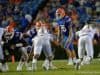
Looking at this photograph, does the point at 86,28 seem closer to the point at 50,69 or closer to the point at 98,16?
the point at 50,69

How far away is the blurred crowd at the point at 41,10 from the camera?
1094 inches

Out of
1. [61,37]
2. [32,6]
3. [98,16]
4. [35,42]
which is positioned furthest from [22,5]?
[35,42]

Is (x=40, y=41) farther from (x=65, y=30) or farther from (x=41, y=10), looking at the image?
(x=41, y=10)

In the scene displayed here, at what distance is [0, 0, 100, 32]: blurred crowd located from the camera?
2780 centimetres

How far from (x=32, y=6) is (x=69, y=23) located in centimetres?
1078

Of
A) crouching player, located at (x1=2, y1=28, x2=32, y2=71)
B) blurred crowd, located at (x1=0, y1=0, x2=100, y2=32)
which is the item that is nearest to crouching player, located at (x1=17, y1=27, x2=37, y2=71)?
crouching player, located at (x1=2, y1=28, x2=32, y2=71)

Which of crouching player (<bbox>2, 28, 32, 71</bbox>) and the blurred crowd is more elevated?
the blurred crowd

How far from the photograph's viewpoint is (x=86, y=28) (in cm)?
2019

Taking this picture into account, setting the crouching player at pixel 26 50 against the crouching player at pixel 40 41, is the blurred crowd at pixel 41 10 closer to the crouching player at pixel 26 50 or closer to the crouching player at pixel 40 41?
the crouching player at pixel 26 50

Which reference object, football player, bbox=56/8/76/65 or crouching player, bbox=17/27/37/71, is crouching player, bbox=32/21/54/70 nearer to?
crouching player, bbox=17/27/37/71

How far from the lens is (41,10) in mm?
29906

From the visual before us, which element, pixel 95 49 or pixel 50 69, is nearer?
pixel 50 69

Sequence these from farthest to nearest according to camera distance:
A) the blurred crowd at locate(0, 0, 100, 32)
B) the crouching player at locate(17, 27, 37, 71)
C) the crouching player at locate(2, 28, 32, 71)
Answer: the blurred crowd at locate(0, 0, 100, 32) < the crouching player at locate(17, 27, 37, 71) < the crouching player at locate(2, 28, 32, 71)

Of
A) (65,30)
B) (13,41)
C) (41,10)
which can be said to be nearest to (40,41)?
(13,41)
